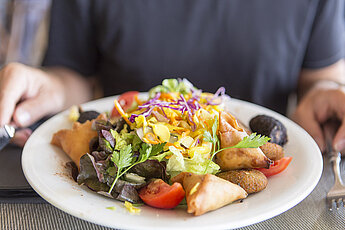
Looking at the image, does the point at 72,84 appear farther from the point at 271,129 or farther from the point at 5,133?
the point at 271,129

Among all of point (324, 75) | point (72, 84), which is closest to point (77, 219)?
point (72, 84)

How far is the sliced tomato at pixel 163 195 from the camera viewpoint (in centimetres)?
75

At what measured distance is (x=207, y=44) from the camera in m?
1.60

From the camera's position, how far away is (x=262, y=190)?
831 mm

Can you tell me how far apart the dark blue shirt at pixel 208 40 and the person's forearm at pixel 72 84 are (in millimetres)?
36

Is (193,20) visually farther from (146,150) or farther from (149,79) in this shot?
(146,150)

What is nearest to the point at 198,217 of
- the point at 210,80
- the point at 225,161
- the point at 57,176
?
the point at 225,161

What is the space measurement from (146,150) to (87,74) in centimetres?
111

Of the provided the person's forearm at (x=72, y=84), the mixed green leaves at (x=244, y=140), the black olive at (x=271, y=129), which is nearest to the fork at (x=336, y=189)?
the black olive at (x=271, y=129)

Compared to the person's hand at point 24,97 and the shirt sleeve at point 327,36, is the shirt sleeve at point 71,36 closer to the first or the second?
the person's hand at point 24,97

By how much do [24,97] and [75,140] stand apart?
0.39m

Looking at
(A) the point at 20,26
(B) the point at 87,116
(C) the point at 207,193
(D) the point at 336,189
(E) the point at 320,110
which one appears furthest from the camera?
(A) the point at 20,26

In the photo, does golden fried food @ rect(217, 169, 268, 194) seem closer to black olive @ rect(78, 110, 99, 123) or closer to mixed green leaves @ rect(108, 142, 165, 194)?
mixed green leaves @ rect(108, 142, 165, 194)

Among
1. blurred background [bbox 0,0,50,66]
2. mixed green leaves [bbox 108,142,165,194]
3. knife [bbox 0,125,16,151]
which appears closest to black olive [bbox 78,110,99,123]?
knife [bbox 0,125,16,151]
